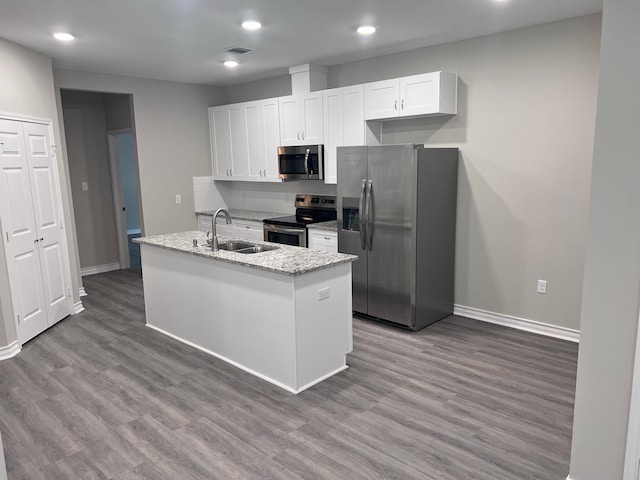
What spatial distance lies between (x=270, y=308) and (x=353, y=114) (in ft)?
8.48

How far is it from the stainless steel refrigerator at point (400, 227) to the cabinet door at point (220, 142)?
2509 millimetres

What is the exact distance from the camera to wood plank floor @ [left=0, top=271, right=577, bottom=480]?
254 centimetres

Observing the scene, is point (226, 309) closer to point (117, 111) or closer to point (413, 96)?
point (413, 96)

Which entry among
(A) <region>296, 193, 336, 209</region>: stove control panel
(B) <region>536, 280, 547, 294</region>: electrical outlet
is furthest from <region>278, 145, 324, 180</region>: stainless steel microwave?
(B) <region>536, 280, 547, 294</region>: electrical outlet

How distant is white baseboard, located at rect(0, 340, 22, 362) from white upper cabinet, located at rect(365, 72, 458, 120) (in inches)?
154

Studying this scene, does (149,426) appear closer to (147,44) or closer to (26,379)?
(26,379)

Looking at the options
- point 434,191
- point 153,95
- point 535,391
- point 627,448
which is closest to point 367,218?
point 434,191

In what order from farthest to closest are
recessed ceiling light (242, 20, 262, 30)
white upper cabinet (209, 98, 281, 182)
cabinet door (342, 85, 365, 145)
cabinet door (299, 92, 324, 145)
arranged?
white upper cabinet (209, 98, 281, 182) < cabinet door (299, 92, 324, 145) < cabinet door (342, 85, 365, 145) < recessed ceiling light (242, 20, 262, 30)

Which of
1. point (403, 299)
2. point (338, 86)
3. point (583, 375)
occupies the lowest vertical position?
point (403, 299)

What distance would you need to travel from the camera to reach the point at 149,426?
294 cm

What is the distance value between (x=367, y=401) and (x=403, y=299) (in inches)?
56.4

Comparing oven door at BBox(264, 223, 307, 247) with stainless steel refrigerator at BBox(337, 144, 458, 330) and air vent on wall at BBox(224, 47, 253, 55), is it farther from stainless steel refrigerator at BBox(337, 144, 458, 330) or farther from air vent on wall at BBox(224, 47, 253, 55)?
air vent on wall at BBox(224, 47, 253, 55)

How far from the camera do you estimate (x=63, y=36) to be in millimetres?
4102

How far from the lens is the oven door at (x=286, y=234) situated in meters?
5.44
